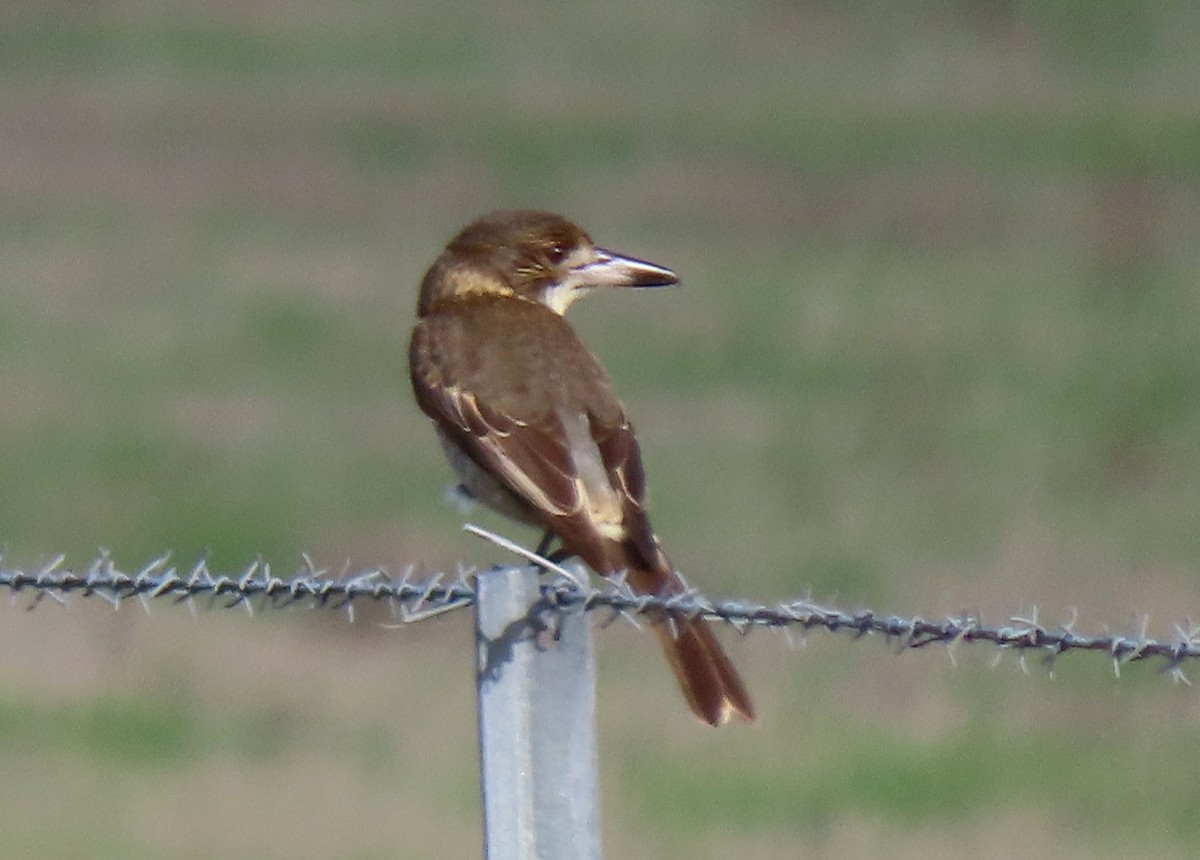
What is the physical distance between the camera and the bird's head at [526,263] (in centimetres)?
739

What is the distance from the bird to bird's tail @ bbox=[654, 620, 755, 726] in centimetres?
4

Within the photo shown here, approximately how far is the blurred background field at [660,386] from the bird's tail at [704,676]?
4904mm

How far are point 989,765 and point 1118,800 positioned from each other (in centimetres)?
55

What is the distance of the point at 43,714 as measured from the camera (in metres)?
12.0

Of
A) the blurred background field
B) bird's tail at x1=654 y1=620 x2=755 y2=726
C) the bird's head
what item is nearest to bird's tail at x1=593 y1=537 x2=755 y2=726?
bird's tail at x1=654 y1=620 x2=755 y2=726

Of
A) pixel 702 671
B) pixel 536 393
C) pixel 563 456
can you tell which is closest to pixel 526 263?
pixel 536 393

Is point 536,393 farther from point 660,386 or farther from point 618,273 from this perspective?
point 660,386

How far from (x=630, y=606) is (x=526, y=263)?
3242 millimetres

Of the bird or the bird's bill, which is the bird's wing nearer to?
the bird

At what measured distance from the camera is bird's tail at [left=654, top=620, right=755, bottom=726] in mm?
5066

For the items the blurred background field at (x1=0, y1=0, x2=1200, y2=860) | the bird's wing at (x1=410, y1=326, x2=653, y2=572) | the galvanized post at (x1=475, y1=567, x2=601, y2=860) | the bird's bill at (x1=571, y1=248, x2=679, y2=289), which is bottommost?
the galvanized post at (x1=475, y1=567, x2=601, y2=860)

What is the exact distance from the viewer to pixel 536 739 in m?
4.05

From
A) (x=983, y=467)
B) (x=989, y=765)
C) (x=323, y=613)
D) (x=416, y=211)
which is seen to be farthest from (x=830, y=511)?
(x=416, y=211)

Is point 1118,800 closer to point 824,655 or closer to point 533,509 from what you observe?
point 824,655
